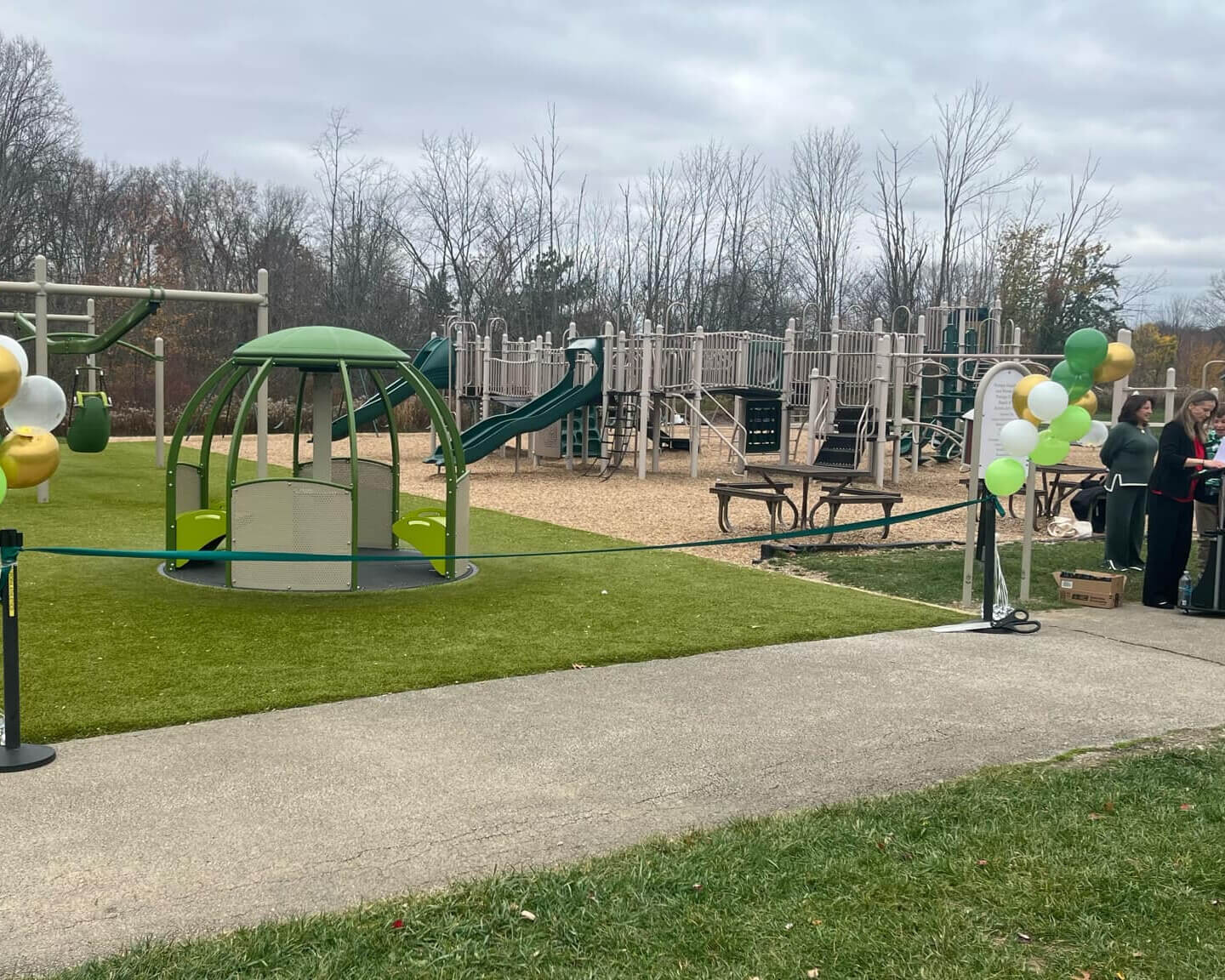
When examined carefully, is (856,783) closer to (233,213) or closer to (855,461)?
(855,461)

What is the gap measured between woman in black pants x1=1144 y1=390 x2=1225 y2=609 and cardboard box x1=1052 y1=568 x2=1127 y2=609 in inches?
11.5

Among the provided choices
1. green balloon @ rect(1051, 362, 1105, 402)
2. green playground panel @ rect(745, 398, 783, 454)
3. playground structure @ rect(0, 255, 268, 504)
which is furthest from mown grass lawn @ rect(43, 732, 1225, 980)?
green playground panel @ rect(745, 398, 783, 454)

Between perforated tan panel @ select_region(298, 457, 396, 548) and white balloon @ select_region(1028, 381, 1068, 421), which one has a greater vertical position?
white balloon @ select_region(1028, 381, 1068, 421)

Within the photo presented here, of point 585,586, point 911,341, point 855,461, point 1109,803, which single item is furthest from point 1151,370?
point 1109,803

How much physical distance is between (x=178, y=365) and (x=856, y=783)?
41030mm

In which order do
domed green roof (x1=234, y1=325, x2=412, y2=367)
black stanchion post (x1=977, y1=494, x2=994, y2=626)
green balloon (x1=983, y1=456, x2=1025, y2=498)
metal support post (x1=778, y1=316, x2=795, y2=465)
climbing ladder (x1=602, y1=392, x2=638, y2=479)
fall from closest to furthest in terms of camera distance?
black stanchion post (x1=977, y1=494, x2=994, y2=626) < green balloon (x1=983, y1=456, x2=1025, y2=498) < domed green roof (x1=234, y1=325, x2=412, y2=367) < metal support post (x1=778, y1=316, x2=795, y2=465) < climbing ladder (x1=602, y1=392, x2=638, y2=479)

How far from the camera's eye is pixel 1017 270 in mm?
40188

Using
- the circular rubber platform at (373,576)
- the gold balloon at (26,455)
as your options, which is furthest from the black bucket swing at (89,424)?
the gold balloon at (26,455)

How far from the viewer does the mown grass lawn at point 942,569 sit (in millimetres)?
10000

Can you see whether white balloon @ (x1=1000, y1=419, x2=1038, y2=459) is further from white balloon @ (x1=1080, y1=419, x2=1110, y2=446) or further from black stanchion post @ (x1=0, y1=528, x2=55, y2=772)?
black stanchion post @ (x1=0, y1=528, x2=55, y2=772)

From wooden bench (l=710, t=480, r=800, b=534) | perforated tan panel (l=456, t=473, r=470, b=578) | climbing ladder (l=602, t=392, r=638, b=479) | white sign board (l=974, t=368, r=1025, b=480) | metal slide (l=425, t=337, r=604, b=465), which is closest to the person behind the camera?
white sign board (l=974, t=368, r=1025, b=480)

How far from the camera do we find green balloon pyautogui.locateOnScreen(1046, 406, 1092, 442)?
8.60 m

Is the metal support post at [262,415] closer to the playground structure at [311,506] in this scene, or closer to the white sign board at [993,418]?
the playground structure at [311,506]

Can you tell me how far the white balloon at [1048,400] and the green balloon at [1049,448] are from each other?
13.7 inches
